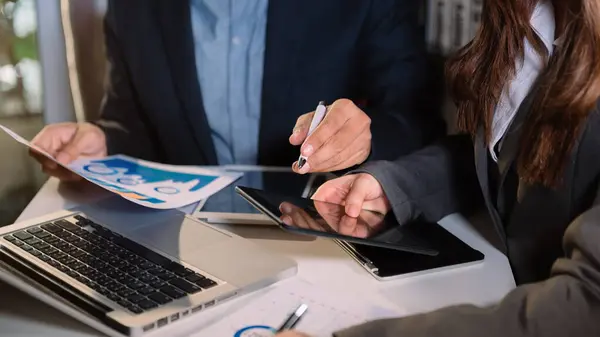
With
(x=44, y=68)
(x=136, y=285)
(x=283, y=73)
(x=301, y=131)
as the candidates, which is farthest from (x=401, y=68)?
(x=44, y=68)

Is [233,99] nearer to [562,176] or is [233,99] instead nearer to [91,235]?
[91,235]

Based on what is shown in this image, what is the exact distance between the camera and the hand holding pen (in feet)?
3.04

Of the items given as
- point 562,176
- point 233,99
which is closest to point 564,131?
point 562,176

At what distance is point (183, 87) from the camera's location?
1236 millimetres

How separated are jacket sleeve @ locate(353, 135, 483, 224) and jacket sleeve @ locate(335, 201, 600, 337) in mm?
276

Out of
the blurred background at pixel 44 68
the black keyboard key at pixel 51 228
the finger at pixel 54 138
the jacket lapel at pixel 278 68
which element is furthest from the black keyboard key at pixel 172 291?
the blurred background at pixel 44 68

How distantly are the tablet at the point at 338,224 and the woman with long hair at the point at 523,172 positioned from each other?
0.06 feet

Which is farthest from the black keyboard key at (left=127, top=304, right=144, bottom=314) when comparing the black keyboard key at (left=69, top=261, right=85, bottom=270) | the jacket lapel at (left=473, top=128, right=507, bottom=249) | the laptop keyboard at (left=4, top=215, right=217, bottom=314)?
the jacket lapel at (left=473, top=128, right=507, bottom=249)

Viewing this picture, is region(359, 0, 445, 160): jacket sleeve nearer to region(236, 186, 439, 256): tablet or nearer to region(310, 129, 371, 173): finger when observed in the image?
region(310, 129, 371, 173): finger

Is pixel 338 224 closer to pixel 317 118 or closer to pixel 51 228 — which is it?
pixel 317 118

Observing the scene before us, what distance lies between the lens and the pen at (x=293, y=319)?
679 millimetres

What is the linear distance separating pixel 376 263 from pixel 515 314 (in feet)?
0.72

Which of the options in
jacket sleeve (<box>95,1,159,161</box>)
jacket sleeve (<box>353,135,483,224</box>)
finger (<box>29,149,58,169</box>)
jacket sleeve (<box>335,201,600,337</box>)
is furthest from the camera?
jacket sleeve (<box>95,1,159,161</box>)

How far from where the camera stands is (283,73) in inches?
47.9
